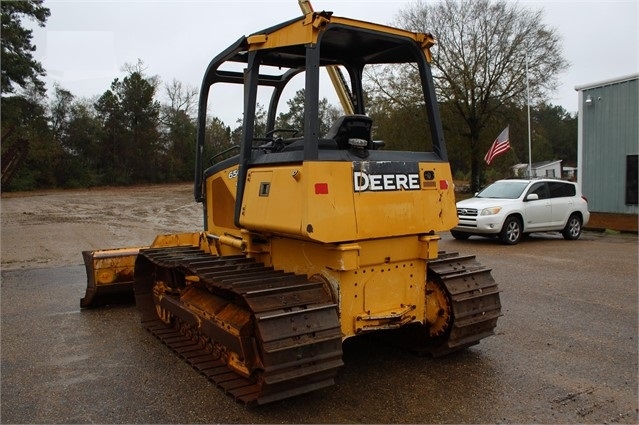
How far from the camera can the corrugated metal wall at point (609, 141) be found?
17.1 m

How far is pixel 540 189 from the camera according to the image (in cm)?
1409

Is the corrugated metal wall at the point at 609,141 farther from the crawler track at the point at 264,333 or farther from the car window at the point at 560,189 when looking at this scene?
the crawler track at the point at 264,333

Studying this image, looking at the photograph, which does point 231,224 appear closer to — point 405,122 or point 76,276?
point 76,276

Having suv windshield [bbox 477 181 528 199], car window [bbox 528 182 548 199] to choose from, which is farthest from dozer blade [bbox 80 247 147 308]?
car window [bbox 528 182 548 199]

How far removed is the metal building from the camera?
17.0 meters

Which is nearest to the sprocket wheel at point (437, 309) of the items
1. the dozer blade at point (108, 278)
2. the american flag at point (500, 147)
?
the dozer blade at point (108, 278)

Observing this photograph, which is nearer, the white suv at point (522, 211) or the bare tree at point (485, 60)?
the white suv at point (522, 211)

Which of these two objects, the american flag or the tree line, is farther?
the tree line

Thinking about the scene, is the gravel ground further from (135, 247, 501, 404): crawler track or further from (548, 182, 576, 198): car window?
(548, 182, 576, 198): car window

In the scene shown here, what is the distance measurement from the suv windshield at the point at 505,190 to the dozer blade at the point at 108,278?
33.2 ft

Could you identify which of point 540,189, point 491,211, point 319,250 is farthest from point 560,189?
point 319,250

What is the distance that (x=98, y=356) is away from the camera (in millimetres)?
5191

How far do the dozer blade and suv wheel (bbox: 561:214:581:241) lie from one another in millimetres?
11565

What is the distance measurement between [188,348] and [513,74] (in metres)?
30.1
